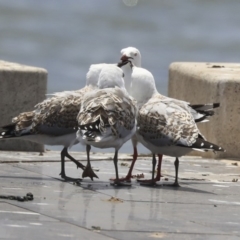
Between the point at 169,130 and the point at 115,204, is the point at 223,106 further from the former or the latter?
the point at 115,204

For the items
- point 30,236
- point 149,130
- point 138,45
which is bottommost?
point 30,236

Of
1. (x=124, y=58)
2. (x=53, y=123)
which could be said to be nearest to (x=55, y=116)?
(x=53, y=123)

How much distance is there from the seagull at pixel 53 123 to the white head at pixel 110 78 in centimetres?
30

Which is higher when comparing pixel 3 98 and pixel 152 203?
pixel 3 98

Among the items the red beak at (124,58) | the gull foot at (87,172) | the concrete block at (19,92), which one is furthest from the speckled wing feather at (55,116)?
→ the concrete block at (19,92)

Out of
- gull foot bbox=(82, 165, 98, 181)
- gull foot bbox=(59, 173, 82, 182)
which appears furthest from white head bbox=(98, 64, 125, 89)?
gull foot bbox=(59, 173, 82, 182)

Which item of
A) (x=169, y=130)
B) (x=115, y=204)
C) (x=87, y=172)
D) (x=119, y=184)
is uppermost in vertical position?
(x=169, y=130)

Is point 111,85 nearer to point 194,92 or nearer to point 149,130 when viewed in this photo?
point 149,130

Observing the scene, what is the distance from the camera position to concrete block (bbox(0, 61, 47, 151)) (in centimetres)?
1255

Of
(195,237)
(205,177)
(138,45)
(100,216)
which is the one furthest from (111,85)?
(138,45)

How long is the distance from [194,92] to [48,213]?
598 cm

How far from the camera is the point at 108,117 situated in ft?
31.1

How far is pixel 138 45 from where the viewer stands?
121ft

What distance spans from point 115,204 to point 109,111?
1289 mm
